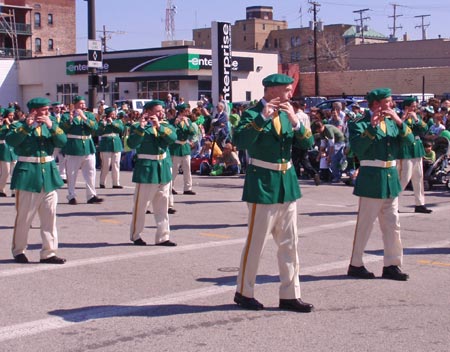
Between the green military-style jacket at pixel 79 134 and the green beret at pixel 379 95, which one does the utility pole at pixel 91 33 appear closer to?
the green military-style jacket at pixel 79 134

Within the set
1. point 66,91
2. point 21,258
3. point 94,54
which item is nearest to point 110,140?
point 94,54

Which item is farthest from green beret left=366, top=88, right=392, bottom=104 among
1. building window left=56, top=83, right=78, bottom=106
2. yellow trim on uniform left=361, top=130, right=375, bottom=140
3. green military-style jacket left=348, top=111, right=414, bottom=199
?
building window left=56, top=83, right=78, bottom=106

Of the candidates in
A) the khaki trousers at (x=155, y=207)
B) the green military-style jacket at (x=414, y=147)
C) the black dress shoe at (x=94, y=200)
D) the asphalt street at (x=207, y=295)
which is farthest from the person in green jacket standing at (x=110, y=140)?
the khaki trousers at (x=155, y=207)

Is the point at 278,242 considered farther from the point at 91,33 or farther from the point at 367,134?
the point at 91,33

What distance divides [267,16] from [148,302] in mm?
128340

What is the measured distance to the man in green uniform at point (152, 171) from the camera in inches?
419

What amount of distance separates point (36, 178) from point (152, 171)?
193 cm

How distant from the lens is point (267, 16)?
132125 millimetres

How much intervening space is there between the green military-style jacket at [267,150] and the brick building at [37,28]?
72.4 metres

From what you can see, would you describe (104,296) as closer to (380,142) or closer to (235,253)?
(235,253)

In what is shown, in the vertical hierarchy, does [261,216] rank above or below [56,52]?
below

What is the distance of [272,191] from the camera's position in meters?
7.00

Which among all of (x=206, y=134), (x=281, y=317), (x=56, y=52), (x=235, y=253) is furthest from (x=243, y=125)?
(x=56, y=52)

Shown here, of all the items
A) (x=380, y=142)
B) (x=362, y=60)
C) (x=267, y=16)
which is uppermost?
(x=267, y=16)
